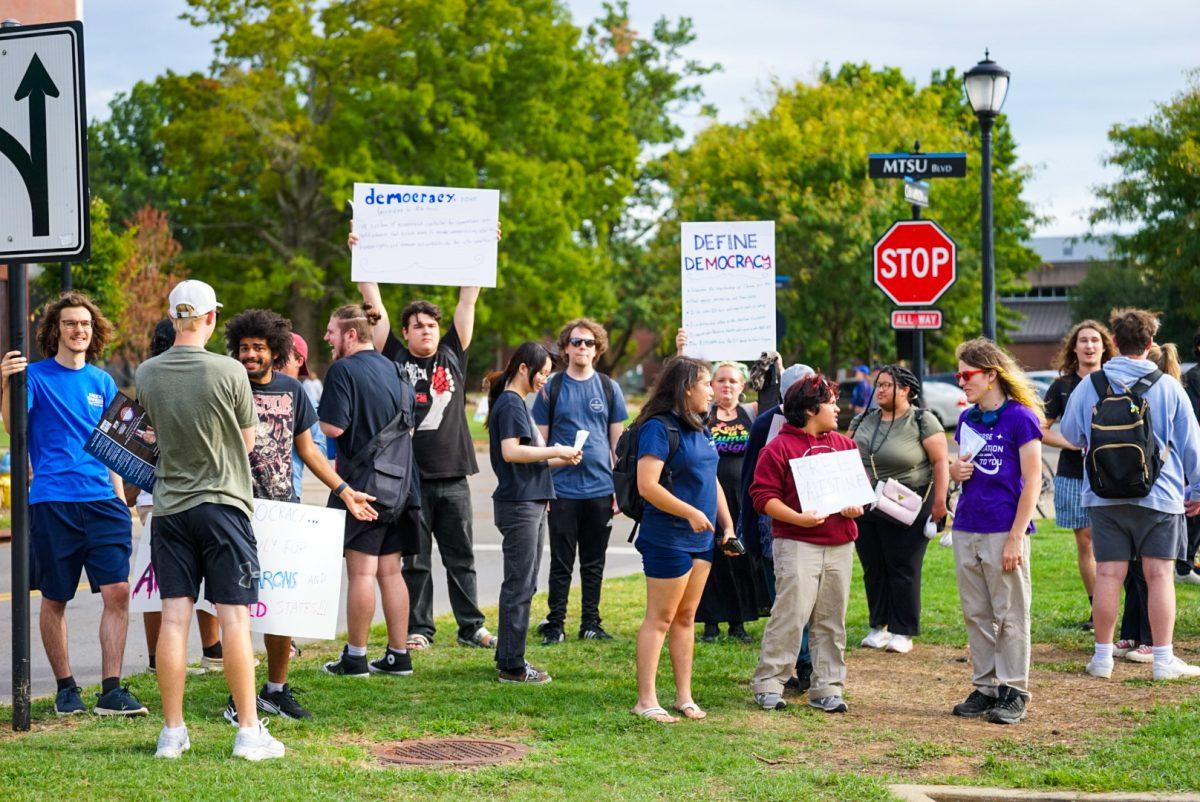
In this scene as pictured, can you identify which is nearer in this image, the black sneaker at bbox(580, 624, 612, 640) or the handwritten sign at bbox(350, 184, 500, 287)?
the handwritten sign at bbox(350, 184, 500, 287)

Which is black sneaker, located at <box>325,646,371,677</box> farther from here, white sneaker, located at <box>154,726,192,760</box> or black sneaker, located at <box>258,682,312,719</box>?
white sneaker, located at <box>154,726,192,760</box>

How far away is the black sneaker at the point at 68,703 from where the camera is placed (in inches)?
263

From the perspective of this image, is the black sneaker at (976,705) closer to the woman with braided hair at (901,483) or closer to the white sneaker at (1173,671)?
the white sneaker at (1173,671)

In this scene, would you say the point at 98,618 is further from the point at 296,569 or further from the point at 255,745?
the point at 255,745

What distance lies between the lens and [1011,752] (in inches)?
241

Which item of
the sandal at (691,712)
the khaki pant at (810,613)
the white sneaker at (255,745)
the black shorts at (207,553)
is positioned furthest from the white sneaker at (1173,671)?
the black shorts at (207,553)

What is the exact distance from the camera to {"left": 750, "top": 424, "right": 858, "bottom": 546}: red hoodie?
6953mm

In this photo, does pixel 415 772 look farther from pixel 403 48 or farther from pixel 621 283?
pixel 621 283

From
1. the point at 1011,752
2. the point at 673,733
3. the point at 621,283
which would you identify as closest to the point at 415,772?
the point at 673,733

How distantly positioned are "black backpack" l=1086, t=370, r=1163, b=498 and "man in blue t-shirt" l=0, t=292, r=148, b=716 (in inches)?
207

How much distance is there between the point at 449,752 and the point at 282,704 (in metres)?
1.06

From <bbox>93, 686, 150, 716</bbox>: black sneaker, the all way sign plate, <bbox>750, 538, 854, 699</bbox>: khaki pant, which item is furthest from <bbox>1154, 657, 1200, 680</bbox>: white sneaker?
the all way sign plate

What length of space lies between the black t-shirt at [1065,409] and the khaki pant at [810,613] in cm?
251

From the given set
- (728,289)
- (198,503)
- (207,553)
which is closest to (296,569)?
(207,553)
